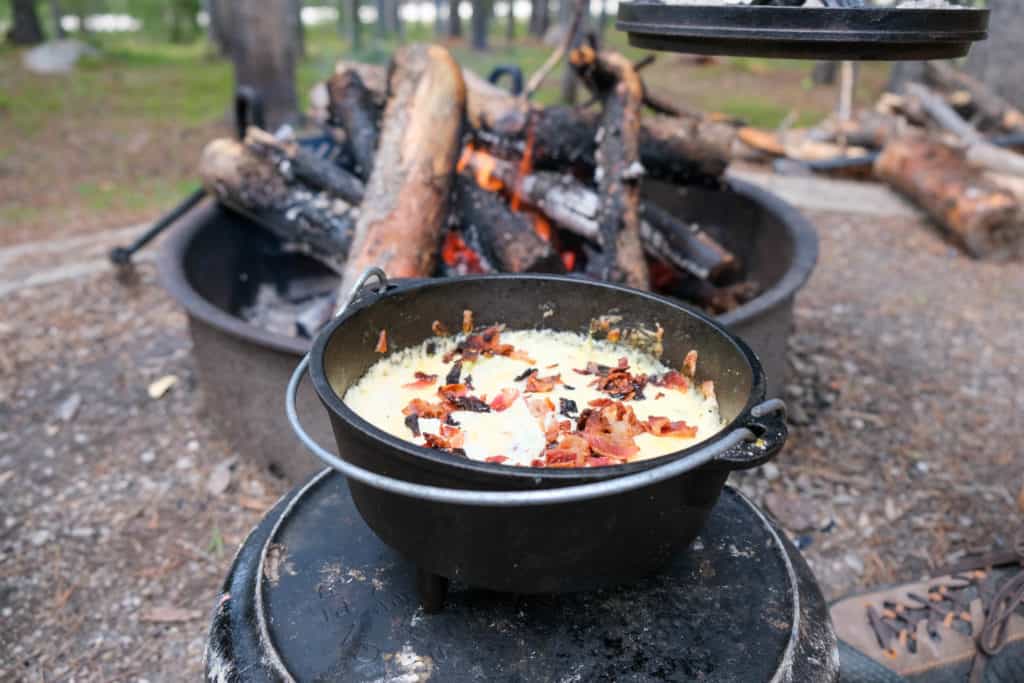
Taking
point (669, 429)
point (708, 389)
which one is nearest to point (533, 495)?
point (669, 429)

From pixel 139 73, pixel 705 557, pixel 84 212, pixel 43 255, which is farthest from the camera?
pixel 139 73

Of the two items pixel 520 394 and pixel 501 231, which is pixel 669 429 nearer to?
pixel 520 394

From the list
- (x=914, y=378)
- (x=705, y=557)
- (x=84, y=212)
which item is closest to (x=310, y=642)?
(x=705, y=557)

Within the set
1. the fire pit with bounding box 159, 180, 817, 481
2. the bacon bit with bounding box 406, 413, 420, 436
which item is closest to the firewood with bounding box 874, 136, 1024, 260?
the fire pit with bounding box 159, 180, 817, 481

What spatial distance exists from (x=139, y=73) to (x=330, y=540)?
1460 cm

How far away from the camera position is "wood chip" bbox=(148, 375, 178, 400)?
3908 millimetres

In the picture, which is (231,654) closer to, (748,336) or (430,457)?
(430,457)

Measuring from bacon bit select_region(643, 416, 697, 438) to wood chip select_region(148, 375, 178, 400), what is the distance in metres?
3.11

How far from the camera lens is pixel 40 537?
9.86 feet

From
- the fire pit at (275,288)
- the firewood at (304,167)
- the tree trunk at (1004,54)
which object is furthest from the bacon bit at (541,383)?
the tree trunk at (1004,54)

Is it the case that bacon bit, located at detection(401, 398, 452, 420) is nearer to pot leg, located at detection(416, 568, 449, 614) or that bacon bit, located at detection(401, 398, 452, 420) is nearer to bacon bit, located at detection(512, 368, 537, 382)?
bacon bit, located at detection(512, 368, 537, 382)

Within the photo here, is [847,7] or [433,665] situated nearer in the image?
[847,7]

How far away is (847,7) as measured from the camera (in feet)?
4.63

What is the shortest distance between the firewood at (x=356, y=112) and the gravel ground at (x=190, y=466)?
1514 mm
